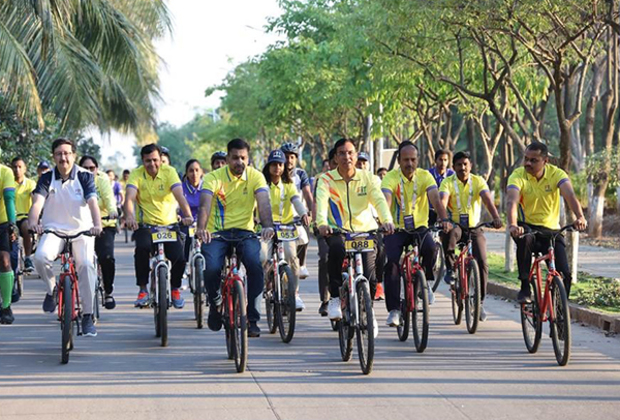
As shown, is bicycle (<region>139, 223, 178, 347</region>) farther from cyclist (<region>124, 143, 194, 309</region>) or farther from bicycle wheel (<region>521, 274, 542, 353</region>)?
bicycle wheel (<region>521, 274, 542, 353</region>)

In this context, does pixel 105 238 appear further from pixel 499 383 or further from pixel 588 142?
pixel 588 142

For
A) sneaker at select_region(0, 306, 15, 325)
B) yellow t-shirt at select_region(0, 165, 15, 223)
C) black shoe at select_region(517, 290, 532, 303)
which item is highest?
yellow t-shirt at select_region(0, 165, 15, 223)

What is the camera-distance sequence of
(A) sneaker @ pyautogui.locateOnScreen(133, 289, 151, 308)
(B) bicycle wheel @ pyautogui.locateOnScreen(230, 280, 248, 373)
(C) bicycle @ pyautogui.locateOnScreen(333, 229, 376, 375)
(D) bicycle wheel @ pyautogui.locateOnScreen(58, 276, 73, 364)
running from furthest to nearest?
(A) sneaker @ pyautogui.locateOnScreen(133, 289, 151, 308), (D) bicycle wheel @ pyautogui.locateOnScreen(58, 276, 73, 364), (B) bicycle wheel @ pyautogui.locateOnScreen(230, 280, 248, 373), (C) bicycle @ pyautogui.locateOnScreen(333, 229, 376, 375)

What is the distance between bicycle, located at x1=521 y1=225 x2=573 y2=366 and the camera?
906 cm

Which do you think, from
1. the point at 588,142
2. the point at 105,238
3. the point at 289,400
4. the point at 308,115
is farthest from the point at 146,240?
the point at 308,115

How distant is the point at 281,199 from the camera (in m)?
12.4

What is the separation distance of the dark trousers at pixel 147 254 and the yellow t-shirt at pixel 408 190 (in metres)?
2.26

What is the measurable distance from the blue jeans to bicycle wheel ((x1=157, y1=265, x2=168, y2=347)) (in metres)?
0.68

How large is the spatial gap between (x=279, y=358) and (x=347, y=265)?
3.40ft

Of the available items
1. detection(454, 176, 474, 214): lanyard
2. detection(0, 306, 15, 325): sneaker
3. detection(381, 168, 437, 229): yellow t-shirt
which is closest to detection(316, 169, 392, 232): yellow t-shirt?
detection(381, 168, 437, 229): yellow t-shirt

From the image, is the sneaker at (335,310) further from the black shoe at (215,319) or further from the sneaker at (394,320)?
the black shoe at (215,319)

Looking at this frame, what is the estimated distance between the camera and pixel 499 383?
841cm

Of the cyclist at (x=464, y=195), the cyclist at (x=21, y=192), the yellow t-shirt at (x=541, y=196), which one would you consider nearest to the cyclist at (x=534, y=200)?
the yellow t-shirt at (x=541, y=196)

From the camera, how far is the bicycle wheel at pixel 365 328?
8586mm
